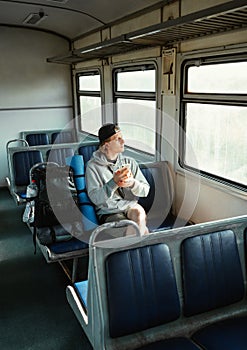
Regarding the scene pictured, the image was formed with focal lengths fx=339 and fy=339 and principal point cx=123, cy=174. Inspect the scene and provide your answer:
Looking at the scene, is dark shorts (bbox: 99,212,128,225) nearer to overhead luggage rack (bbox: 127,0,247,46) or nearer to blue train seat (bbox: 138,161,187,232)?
blue train seat (bbox: 138,161,187,232)

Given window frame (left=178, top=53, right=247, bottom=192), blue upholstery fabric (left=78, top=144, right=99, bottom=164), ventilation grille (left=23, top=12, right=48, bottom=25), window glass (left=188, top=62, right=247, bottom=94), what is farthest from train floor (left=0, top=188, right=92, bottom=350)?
ventilation grille (left=23, top=12, right=48, bottom=25)

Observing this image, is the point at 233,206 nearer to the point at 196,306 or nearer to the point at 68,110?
the point at 196,306

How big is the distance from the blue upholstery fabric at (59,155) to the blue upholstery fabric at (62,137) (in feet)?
5.17

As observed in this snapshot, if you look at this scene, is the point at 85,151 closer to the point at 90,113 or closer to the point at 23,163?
the point at 23,163

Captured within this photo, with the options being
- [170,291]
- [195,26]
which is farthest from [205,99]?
[170,291]

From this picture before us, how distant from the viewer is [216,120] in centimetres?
267

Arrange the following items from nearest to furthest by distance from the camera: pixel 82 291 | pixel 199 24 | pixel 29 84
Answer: pixel 82 291 < pixel 199 24 < pixel 29 84

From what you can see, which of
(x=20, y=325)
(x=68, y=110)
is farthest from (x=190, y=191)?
(x=68, y=110)

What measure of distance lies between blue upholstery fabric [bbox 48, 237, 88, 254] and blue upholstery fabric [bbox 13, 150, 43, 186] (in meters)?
1.57

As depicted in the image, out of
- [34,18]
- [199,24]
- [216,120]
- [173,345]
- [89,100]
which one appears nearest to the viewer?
[173,345]

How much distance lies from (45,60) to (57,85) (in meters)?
0.44

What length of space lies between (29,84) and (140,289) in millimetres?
4755

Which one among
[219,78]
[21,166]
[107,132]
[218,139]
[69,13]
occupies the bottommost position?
[21,166]

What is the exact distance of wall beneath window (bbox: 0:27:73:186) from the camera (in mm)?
5305
